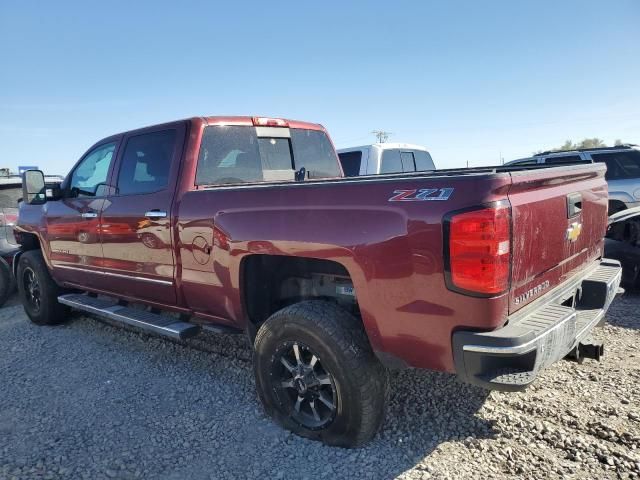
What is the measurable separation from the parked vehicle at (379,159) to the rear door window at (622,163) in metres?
3.82

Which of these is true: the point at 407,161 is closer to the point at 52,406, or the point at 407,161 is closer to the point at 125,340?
the point at 125,340

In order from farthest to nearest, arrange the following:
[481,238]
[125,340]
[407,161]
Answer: [407,161] < [125,340] < [481,238]

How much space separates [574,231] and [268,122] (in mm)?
2623

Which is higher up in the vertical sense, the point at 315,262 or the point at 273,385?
the point at 315,262

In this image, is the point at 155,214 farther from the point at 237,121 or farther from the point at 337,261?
the point at 337,261

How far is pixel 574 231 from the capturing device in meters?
2.94

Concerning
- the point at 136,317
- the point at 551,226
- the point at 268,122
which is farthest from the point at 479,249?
the point at 136,317

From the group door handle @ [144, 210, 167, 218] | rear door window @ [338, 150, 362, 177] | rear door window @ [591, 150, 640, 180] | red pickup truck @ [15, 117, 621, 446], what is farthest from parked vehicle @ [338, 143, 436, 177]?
door handle @ [144, 210, 167, 218]

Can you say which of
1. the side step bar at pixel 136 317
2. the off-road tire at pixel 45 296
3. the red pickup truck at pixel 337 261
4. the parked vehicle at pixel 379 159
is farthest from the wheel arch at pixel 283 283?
the parked vehicle at pixel 379 159

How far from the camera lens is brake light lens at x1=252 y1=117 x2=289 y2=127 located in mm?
4172

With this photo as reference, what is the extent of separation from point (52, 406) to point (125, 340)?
146 centimetres

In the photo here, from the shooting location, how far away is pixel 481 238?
6.98 feet

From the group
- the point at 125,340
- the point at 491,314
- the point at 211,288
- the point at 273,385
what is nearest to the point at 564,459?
the point at 491,314

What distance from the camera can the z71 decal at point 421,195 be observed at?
2.23 meters
